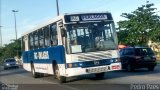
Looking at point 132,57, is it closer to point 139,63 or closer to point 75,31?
point 139,63

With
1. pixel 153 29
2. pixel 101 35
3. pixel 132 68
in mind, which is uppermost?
pixel 153 29

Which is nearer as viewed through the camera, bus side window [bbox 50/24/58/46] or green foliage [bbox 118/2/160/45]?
bus side window [bbox 50/24/58/46]

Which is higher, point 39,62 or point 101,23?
point 101,23

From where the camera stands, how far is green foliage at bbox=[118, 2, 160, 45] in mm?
63688

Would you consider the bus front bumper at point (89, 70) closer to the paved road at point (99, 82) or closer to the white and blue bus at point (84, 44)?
the white and blue bus at point (84, 44)

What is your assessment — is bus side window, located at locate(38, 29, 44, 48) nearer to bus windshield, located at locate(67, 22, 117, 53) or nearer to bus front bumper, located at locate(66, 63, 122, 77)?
bus windshield, located at locate(67, 22, 117, 53)

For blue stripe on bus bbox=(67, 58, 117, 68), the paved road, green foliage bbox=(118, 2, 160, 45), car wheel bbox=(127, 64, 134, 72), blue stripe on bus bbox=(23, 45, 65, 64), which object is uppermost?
Answer: green foliage bbox=(118, 2, 160, 45)

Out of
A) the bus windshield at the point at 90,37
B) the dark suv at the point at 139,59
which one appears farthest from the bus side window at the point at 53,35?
the dark suv at the point at 139,59

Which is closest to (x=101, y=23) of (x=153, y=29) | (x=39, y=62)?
(x=39, y=62)

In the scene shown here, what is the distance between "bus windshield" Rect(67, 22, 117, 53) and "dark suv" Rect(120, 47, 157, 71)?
22.4ft

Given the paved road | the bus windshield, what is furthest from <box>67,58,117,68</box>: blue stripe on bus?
the paved road

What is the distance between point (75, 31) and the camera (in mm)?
18000

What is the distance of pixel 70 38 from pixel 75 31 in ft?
1.32

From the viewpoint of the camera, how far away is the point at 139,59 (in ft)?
81.6
